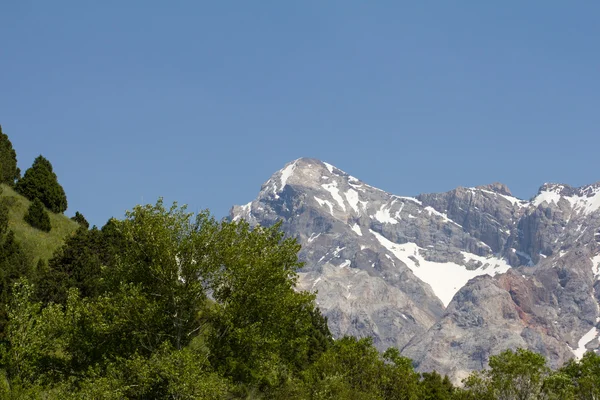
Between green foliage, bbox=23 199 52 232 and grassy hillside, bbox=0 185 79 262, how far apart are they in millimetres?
701

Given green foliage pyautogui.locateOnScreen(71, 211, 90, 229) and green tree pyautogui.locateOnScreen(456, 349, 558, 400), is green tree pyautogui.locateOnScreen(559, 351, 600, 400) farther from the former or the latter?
green foliage pyautogui.locateOnScreen(71, 211, 90, 229)

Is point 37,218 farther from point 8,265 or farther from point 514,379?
point 514,379

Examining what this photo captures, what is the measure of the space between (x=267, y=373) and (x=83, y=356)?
11828 millimetres

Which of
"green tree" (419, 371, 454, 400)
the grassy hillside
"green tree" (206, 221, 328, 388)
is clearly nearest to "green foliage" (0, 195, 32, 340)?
the grassy hillside

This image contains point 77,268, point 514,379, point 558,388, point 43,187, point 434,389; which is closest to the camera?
point 77,268

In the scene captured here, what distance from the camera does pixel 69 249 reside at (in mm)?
58312

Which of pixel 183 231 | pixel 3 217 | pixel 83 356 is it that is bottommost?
pixel 83 356

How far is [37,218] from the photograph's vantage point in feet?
237

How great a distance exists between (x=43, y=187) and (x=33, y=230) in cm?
1503

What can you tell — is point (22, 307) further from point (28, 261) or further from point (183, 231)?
point (28, 261)

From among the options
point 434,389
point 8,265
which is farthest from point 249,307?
point 434,389

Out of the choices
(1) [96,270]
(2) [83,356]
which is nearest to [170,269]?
(2) [83,356]

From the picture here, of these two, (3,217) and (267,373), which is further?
(3,217)

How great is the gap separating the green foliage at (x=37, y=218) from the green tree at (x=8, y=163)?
10734 mm
